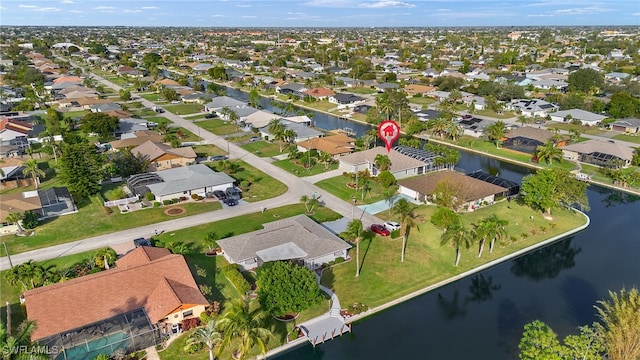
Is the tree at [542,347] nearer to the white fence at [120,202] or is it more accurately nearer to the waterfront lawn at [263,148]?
the white fence at [120,202]

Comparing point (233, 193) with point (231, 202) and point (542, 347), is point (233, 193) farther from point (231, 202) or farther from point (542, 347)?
point (542, 347)

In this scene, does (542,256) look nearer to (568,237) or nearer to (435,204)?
(568,237)

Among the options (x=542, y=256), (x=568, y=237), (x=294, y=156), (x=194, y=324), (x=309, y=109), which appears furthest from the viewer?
(x=309, y=109)

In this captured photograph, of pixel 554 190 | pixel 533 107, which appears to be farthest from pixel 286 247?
pixel 533 107

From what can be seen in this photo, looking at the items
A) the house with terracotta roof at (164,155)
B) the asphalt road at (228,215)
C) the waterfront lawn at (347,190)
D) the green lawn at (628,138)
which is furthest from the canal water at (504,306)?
the house with terracotta roof at (164,155)

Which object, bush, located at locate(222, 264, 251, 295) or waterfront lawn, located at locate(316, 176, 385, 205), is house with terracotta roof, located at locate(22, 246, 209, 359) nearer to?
bush, located at locate(222, 264, 251, 295)

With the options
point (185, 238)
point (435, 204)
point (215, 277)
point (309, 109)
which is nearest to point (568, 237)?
point (435, 204)
